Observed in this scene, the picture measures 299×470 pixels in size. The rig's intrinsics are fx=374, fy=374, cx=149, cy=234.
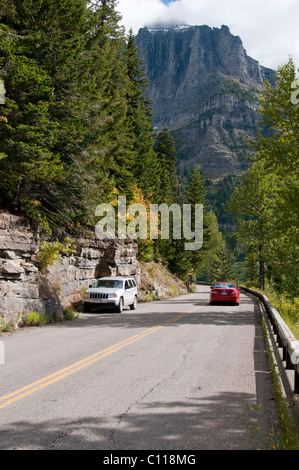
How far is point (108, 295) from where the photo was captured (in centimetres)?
1883

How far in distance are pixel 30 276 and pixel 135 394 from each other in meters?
10.2

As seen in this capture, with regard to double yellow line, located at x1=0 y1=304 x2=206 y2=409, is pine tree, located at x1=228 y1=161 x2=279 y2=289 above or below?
above

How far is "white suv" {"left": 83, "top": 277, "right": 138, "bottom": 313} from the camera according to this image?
18756mm

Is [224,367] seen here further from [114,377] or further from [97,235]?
[97,235]

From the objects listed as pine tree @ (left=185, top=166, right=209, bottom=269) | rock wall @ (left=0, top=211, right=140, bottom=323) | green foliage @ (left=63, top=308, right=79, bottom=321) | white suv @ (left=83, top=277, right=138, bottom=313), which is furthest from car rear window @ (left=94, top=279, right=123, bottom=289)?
pine tree @ (left=185, top=166, right=209, bottom=269)

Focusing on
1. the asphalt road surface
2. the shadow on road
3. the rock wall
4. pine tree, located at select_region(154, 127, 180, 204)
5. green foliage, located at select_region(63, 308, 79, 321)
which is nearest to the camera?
the shadow on road

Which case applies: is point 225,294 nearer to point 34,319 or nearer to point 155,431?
point 34,319

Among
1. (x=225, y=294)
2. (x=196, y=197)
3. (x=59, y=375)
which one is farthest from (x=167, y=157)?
(x=59, y=375)

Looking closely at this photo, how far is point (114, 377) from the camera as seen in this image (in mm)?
6793

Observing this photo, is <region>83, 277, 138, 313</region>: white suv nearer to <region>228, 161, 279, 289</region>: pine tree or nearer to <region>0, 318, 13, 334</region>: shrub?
<region>0, 318, 13, 334</region>: shrub

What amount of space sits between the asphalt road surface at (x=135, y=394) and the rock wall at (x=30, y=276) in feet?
9.23

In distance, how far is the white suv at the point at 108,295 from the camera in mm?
18756

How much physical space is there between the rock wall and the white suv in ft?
3.85
